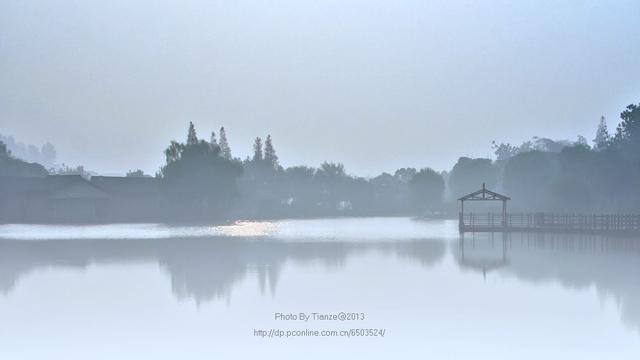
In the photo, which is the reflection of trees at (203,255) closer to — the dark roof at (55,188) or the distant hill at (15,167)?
the dark roof at (55,188)

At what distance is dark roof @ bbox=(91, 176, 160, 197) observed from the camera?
77000 mm

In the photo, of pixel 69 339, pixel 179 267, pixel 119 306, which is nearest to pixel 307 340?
pixel 69 339

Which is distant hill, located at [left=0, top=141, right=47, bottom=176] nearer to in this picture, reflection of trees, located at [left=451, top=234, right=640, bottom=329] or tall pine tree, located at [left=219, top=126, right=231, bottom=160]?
tall pine tree, located at [left=219, top=126, right=231, bottom=160]

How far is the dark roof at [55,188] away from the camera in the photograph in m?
73.3

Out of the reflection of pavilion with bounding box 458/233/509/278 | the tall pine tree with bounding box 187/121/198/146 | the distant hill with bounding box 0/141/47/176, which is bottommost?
the reflection of pavilion with bounding box 458/233/509/278

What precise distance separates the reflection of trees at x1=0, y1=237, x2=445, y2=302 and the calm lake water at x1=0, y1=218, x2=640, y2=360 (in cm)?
11

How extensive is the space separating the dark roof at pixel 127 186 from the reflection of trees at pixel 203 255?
3310 cm

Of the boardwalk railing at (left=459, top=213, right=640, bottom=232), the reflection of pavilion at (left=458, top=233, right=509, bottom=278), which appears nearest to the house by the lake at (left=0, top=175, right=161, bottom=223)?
the boardwalk railing at (left=459, top=213, right=640, bottom=232)

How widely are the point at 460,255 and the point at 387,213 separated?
234ft

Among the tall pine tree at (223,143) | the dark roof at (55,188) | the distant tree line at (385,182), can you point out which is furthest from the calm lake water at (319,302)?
the tall pine tree at (223,143)

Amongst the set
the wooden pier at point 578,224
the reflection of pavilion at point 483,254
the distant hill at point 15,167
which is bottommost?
the reflection of pavilion at point 483,254

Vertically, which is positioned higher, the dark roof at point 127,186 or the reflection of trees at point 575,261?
the dark roof at point 127,186

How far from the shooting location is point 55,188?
74.6m

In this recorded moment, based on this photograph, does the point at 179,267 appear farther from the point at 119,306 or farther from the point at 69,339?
the point at 69,339
